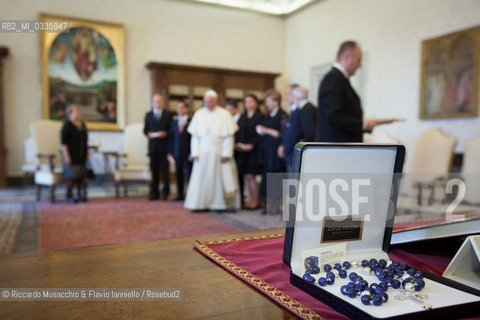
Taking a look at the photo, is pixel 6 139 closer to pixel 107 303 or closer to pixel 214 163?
pixel 214 163

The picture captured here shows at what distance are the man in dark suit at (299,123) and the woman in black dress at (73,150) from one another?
12.7 feet

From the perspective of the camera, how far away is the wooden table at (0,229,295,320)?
26.5 inches

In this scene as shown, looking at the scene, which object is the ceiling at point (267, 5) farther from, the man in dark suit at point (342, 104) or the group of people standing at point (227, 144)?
the man in dark suit at point (342, 104)

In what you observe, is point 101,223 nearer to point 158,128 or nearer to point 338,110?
point 158,128

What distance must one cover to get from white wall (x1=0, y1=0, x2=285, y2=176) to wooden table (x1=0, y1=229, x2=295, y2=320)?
9.15m

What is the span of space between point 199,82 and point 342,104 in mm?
7096

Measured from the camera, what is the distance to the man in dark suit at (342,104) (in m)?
3.44

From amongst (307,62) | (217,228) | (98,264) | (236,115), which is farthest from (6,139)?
(98,264)

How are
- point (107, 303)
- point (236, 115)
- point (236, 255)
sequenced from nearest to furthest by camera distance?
point (107, 303) → point (236, 255) → point (236, 115)

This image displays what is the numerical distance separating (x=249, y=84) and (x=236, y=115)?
353 cm

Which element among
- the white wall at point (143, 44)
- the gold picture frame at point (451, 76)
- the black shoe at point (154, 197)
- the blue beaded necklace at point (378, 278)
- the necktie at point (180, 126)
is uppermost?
the white wall at point (143, 44)

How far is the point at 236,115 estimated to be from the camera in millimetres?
7363

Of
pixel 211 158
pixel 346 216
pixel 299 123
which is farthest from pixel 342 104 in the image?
pixel 211 158

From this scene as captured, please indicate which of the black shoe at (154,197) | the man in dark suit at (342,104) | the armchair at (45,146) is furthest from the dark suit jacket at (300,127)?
the armchair at (45,146)
